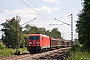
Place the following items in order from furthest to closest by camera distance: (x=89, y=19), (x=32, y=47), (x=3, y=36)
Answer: (x=3, y=36) < (x=32, y=47) < (x=89, y=19)

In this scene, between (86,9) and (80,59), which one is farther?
(86,9)

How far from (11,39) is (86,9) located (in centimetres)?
3838

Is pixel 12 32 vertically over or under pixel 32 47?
over

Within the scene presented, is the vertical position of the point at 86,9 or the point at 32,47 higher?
the point at 86,9

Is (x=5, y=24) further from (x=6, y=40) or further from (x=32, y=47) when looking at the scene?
(x=32, y=47)

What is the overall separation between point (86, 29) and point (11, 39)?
36827 millimetres

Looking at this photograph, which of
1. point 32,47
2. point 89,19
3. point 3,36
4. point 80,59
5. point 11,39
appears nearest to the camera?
point 80,59

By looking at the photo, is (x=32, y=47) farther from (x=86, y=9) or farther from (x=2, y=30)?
(x=2, y=30)

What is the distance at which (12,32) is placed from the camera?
72.8m

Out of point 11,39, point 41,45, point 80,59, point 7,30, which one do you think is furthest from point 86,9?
point 7,30

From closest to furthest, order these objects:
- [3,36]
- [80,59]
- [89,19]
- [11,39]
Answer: [80,59]
[89,19]
[11,39]
[3,36]

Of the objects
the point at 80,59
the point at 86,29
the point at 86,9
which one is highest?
the point at 86,9

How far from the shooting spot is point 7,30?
75.9 m

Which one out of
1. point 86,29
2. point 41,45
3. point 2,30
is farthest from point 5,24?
point 86,29
